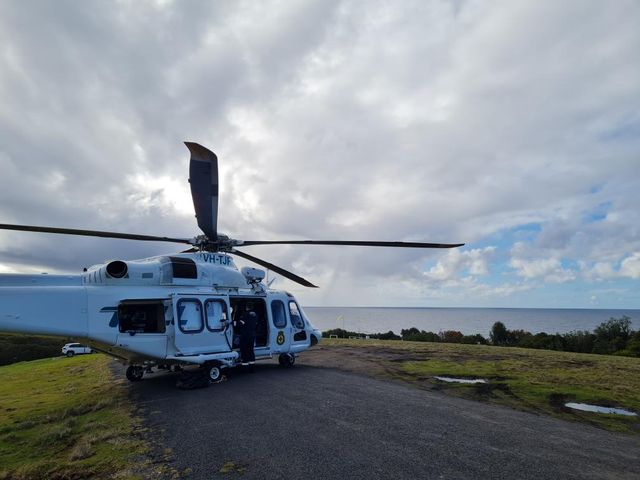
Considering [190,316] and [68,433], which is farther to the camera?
[190,316]

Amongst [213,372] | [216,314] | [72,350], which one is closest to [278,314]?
[216,314]

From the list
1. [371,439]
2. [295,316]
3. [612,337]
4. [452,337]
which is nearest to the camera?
[371,439]

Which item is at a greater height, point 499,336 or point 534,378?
point 534,378

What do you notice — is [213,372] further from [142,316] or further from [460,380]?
[460,380]

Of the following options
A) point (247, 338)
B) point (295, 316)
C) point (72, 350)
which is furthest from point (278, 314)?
point (72, 350)

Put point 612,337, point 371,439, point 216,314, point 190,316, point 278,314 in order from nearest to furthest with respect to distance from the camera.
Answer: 1. point 371,439
2. point 190,316
3. point 216,314
4. point 278,314
5. point 612,337

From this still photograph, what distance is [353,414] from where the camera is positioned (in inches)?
305

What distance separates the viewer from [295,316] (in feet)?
51.0

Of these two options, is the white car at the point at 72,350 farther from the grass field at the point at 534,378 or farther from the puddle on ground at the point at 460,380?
the puddle on ground at the point at 460,380

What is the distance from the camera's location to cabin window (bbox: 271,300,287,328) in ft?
47.9

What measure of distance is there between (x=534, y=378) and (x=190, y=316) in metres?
10.2

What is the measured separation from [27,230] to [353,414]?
9003mm

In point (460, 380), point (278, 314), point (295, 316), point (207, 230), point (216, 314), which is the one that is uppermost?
point (207, 230)

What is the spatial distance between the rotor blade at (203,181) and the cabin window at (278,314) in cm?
471
